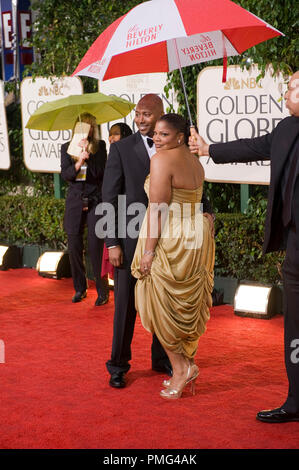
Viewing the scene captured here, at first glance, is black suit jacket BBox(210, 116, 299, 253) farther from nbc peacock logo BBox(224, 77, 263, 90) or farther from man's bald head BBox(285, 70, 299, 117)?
nbc peacock logo BBox(224, 77, 263, 90)

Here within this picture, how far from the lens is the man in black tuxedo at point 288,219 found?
3.91 metres

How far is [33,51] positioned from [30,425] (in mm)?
7740

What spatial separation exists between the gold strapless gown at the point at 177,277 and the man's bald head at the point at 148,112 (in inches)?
16.2

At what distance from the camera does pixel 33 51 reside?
10766mm

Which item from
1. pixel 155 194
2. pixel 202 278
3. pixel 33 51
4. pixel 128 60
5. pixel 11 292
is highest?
pixel 33 51

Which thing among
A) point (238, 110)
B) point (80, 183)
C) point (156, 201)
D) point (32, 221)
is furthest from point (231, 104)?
point (32, 221)

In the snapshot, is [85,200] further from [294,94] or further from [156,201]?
[294,94]

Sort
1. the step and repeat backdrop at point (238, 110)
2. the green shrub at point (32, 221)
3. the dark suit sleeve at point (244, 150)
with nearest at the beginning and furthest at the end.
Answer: the dark suit sleeve at point (244, 150) < the step and repeat backdrop at point (238, 110) < the green shrub at point (32, 221)

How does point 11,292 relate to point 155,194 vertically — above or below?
below

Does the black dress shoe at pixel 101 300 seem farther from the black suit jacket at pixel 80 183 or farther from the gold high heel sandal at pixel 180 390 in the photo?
the gold high heel sandal at pixel 180 390

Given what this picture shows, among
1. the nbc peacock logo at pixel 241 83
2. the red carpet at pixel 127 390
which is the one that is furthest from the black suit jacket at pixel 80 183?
the nbc peacock logo at pixel 241 83

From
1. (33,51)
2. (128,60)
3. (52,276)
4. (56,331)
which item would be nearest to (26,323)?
(56,331)

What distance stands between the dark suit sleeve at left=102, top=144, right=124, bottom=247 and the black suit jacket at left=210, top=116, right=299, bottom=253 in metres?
0.78
